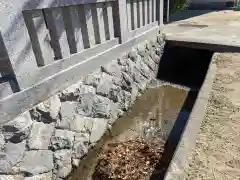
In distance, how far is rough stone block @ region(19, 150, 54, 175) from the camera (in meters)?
2.47

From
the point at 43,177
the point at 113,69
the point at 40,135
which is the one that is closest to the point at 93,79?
the point at 113,69

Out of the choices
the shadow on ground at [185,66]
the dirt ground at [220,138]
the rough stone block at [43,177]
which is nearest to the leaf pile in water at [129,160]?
the rough stone block at [43,177]

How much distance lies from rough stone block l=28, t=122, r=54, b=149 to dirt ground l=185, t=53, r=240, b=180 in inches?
65.5

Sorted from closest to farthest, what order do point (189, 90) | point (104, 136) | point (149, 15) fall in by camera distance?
point (104, 136) < point (189, 90) < point (149, 15)

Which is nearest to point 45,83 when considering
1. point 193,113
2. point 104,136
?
point 104,136

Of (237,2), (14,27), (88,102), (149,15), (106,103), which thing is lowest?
(237,2)

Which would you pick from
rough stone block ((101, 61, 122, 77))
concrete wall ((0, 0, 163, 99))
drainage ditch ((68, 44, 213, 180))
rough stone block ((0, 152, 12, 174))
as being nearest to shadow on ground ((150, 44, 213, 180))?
drainage ditch ((68, 44, 213, 180))

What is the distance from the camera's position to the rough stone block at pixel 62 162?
2.73 meters

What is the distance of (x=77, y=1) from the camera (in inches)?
119

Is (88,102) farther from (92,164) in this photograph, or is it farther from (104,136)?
(92,164)

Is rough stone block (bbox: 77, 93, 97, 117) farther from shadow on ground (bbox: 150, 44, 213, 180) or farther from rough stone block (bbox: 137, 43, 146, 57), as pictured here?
shadow on ground (bbox: 150, 44, 213, 180)

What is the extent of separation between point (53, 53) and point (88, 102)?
0.87 m

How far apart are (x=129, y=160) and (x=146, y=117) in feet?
3.97

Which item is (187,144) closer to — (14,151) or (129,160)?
(129,160)
